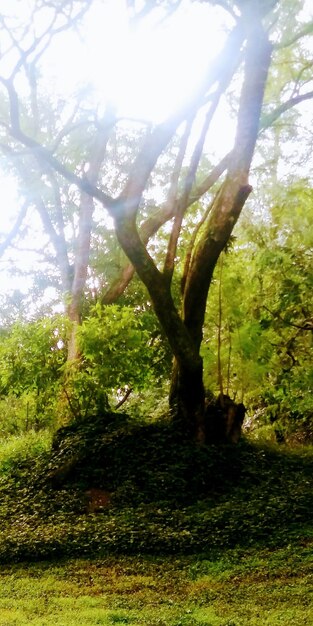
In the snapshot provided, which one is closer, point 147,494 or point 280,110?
point 147,494

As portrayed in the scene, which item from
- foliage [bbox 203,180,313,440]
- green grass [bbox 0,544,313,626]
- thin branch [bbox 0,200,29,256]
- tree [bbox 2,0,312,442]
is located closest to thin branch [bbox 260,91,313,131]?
tree [bbox 2,0,312,442]

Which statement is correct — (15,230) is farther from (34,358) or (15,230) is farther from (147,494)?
(147,494)

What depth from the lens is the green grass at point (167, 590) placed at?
3.73 meters

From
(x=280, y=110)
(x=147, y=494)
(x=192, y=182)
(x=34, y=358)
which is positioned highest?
(x=280, y=110)

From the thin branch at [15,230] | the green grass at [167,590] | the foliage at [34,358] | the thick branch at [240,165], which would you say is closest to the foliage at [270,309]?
the thick branch at [240,165]

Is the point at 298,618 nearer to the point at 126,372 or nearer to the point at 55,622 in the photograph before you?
the point at 55,622

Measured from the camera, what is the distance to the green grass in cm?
373

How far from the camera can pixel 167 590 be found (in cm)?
441

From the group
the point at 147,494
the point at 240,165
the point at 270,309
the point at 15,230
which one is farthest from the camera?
the point at 15,230

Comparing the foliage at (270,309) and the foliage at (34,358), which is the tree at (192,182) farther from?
the foliage at (34,358)

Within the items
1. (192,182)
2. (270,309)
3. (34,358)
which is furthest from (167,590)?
A: (270,309)

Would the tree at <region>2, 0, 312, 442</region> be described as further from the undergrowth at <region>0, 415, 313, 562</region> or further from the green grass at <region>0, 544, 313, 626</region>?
the green grass at <region>0, 544, 313, 626</region>

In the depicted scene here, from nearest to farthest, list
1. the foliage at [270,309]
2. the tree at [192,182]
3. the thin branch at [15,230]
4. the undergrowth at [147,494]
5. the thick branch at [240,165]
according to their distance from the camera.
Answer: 1. the undergrowth at [147,494]
2. the tree at [192,182]
3. the thick branch at [240,165]
4. the foliage at [270,309]
5. the thin branch at [15,230]

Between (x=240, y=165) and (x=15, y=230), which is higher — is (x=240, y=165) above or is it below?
below
